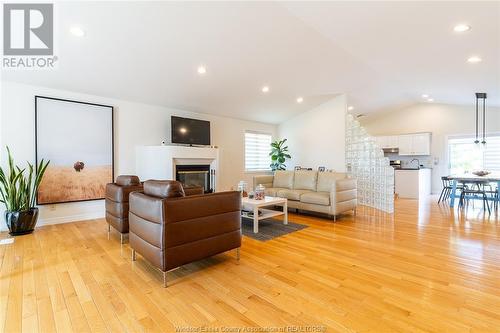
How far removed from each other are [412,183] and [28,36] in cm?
914

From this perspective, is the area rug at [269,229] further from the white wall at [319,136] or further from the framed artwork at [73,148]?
the framed artwork at [73,148]

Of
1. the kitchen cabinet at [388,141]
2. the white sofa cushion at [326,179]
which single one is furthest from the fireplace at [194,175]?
the kitchen cabinet at [388,141]

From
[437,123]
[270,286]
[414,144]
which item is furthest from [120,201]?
[437,123]


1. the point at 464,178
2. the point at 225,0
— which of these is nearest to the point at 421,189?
the point at 464,178

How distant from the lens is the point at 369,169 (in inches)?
220

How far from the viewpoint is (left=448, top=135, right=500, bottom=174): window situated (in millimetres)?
6949

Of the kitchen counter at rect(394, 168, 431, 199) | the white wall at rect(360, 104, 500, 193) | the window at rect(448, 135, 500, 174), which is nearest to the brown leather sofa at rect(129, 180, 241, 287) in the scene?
the kitchen counter at rect(394, 168, 431, 199)

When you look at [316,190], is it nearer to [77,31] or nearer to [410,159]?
[77,31]

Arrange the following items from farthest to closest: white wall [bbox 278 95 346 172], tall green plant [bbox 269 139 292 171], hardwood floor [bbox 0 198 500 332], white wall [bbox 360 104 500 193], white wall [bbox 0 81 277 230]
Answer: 1. tall green plant [bbox 269 139 292 171]
2. white wall [bbox 360 104 500 193]
3. white wall [bbox 278 95 346 172]
4. white wall [bbox 0 81 277 230]
5. hardwood floor [bbox 0 198 500 332]

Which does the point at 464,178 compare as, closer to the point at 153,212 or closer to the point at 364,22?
the point at 364,22

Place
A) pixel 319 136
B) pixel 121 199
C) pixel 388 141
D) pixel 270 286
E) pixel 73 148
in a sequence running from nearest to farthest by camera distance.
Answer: pixel 270 286, pixel 121 199, pixel 73 148, pixel 319 136, pixel 388 141

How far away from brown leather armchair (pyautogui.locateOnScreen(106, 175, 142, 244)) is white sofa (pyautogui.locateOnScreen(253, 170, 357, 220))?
274 centimetres

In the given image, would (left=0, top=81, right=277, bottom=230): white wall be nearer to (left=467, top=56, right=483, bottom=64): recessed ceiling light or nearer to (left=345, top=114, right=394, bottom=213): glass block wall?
(left=345, top=114, right=394, bottom=213): glass block wall

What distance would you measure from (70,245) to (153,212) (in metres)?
1.93
